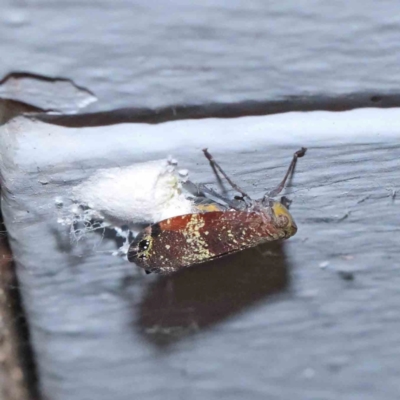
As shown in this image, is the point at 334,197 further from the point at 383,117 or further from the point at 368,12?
the point at 368,12

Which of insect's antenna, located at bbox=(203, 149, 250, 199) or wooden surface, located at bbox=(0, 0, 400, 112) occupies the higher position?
wooden surface, located at bbox=(0, 0, 400, 112)

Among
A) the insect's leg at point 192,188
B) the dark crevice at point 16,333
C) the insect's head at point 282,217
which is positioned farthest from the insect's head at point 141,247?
the dark crevice at point 16,333

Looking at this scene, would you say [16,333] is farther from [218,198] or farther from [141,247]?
[218,198]

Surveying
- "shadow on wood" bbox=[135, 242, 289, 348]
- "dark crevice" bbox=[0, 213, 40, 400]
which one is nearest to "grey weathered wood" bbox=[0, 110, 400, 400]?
"shadow on wood" bbox=[135, 242, 289, 348]

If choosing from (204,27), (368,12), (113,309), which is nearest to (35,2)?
(204,27)

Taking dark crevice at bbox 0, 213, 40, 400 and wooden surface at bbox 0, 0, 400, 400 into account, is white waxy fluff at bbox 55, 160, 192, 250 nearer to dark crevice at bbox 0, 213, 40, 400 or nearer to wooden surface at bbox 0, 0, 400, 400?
wooden surface at bbox 0, 0, 400, 400

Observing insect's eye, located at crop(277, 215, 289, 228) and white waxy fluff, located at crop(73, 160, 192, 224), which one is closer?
white waxy fluff, located at crop(73, 160, 192, 224)

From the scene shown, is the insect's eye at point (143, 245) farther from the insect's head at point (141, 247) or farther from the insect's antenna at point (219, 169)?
the insect's antenna at point (219, 169)
